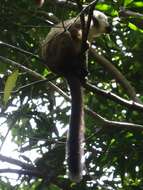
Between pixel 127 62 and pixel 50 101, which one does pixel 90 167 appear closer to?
pixel 50 101

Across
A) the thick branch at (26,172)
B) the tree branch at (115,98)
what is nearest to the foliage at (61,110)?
the thick branch at (26,172)

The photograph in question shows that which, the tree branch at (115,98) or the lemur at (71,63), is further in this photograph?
the lemur at (71,63)

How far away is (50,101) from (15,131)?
50cm

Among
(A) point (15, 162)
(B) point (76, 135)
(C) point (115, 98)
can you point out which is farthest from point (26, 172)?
(C) point (115, 98)

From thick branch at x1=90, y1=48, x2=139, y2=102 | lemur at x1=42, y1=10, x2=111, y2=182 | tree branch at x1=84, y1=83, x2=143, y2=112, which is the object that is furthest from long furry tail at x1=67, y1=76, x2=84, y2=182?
thick branch at x1=90, y1=48, x2=139, y2=102

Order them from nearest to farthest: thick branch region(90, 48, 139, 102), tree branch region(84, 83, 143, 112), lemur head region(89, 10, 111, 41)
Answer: tree branch region(84, 83, 143, 112)
thick branch region(90, 48, 139, 102)
lemur head region(89, 10, 111, 41)

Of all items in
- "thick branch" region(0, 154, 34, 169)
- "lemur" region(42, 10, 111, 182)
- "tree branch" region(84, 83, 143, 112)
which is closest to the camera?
"tree branch" region(84, 83, 143, 112)

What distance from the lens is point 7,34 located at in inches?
190

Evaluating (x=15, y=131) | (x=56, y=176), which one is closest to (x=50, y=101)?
(x=15, y=131)

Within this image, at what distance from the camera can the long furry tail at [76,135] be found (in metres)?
3.30

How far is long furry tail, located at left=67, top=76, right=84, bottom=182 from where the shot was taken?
10.8ft

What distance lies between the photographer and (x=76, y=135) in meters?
3.57

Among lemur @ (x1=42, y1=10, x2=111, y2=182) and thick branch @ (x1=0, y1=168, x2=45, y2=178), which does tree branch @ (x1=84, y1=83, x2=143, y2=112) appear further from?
thick branch @ (x1=0, y1=168, x2=45, y2=178)

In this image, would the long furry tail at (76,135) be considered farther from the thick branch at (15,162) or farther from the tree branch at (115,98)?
the thick branch at (15,162)
